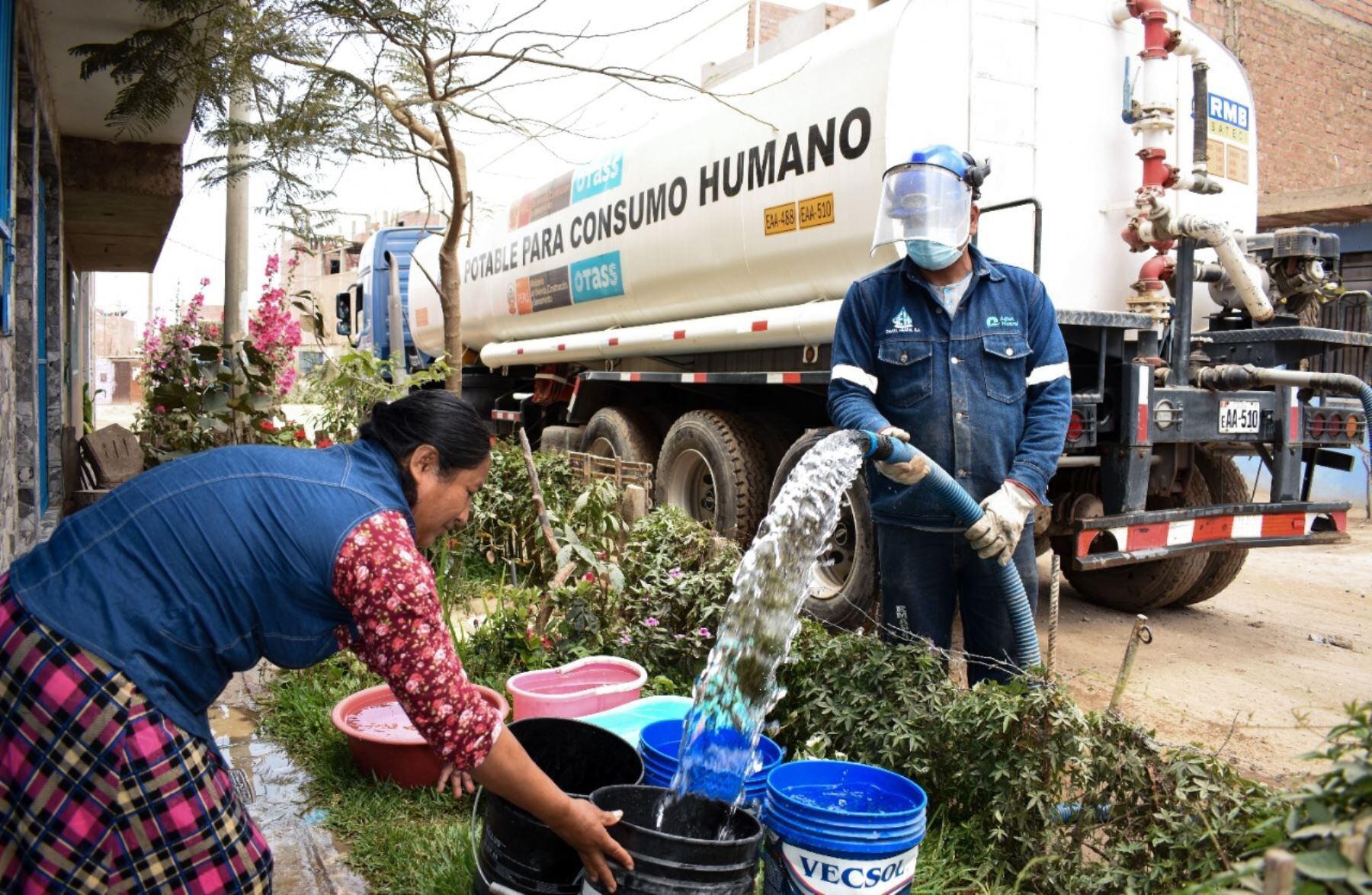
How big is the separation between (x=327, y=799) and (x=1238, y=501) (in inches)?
190

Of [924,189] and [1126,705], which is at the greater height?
[924,189]

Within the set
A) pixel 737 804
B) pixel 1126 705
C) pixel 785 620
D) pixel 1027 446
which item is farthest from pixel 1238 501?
pixel 737 804

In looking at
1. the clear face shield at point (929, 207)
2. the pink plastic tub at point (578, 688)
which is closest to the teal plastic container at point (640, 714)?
the pink plastic tub at point (578, 688)

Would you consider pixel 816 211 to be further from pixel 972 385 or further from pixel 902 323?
pixel 972 385

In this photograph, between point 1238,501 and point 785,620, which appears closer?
point 785,620

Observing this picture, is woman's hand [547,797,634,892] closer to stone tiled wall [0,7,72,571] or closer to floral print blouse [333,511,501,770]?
floral print blouse [333,511,501,770]

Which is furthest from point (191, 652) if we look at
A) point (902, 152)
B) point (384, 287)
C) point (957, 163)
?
point (384, 287)

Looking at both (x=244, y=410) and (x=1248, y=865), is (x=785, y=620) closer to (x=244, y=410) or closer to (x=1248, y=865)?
(x=1248, y=865)

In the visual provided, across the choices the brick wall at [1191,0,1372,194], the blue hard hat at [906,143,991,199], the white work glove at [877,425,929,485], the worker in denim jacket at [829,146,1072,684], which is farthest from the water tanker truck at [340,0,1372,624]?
the brick wall at [1191,0,1372,194]

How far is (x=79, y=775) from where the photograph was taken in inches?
65.5

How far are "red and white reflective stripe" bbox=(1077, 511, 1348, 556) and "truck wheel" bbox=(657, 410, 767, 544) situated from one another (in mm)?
1968

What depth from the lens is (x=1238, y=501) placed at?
5633mm

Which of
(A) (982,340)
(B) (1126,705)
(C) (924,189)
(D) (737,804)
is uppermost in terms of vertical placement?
(C) (924,189)

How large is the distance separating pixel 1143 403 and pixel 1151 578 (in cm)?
170
